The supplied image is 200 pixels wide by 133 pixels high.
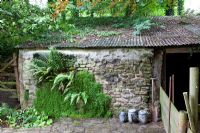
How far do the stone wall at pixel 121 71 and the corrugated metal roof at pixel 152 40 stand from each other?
20cm

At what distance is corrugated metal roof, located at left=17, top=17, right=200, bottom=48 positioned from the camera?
Result: 8.37m

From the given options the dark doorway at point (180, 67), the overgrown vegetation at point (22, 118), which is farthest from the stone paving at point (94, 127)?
the dark doorway at point (180, 67)

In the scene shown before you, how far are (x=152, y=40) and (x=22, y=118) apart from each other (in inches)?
170

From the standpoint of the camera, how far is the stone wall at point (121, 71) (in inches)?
339

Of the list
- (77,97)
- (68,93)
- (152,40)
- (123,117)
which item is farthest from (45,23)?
(123,117)

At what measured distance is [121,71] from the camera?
8688 mm

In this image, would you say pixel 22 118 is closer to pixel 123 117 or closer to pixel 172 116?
pixel 123 117

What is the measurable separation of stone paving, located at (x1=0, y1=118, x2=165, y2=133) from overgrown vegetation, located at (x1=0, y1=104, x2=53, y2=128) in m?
0.28

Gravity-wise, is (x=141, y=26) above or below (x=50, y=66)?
above

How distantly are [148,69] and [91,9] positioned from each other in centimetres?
398

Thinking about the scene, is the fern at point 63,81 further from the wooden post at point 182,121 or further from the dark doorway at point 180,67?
the wooden post at point 182,121

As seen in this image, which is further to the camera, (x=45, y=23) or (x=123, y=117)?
(x=45, y=23)

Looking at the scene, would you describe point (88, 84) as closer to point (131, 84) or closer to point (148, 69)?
point (131, 84)

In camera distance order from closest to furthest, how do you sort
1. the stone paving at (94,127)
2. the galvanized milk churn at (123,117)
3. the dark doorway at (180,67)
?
the stone paving at (94,127) → the galvanized milk churn at (123,117) → the dark doorway at (180,67)
